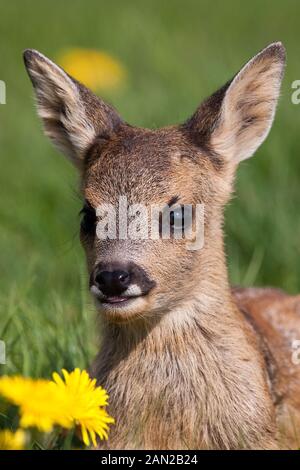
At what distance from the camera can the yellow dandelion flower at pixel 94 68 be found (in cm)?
1145

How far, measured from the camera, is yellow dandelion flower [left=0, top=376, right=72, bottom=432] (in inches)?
165

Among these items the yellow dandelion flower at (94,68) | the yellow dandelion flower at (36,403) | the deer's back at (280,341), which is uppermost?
the yellow dandelion flower at (94,68)

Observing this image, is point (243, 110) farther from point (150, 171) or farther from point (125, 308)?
point (125, 308)

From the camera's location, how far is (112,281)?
204 inches

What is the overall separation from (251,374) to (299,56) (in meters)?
6.99

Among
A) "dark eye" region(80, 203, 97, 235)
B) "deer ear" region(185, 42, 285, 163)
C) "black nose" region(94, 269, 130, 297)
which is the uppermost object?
"deer ear" region(185, 42, 285, 163)

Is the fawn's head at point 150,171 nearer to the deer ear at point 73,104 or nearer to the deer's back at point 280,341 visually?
the deer ear at point 73,104

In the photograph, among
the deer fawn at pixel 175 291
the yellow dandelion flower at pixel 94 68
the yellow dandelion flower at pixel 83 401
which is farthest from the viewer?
the yellow dandelion flower at pixel 94 68

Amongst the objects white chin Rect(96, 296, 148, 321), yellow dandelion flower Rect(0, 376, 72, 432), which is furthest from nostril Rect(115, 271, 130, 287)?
yellow dandelion flower Rect(0, 376, 72, 432)

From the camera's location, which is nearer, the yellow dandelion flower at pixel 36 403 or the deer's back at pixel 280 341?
the yellow dandelion flower at pixel 36 403

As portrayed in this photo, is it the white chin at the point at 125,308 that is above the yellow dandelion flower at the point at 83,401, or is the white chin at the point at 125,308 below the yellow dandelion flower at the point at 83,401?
above

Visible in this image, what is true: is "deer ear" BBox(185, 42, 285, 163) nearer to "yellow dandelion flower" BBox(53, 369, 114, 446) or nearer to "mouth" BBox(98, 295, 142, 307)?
"mouth" BBox(98, 295, 142, 307)

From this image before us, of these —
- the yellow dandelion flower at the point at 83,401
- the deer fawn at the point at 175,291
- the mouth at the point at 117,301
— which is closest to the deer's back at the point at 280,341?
the deer fawn at the point at 175,291
